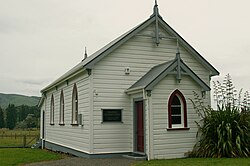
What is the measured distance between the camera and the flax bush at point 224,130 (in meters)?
15.5

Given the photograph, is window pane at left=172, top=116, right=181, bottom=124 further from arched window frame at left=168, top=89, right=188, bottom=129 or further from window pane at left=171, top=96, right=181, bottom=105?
window pane at left=171, top=96, right=181, bottom=105

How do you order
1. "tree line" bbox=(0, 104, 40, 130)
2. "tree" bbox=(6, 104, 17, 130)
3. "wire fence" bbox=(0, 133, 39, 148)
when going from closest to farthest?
"wire fence" bbox=(0, 133, 39, 148) → "tree line" bbox=(0, 104, 40, 130) → "tree" bbox=(6, 104, 17, 130)

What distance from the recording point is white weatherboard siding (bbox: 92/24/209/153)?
16.9m

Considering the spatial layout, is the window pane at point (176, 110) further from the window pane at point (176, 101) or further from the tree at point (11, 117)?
the tree at point (11, 117)

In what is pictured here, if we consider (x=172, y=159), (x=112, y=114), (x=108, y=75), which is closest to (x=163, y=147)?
(x=172, y=159)

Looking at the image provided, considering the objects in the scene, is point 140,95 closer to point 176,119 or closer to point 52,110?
point 176,119

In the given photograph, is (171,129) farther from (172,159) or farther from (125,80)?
(125,80)

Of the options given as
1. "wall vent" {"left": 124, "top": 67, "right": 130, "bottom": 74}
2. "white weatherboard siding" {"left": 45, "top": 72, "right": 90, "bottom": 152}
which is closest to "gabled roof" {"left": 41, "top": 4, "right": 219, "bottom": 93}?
"white weatherboard siding" {"left": 45, "top": 72, "right": 90, "bottom": 152}

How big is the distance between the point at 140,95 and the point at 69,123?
610 centimetres

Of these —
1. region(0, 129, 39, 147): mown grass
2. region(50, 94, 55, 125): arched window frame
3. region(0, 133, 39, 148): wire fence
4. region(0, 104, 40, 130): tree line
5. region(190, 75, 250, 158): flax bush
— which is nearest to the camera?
region(190, 75, 250, 158): flax bush

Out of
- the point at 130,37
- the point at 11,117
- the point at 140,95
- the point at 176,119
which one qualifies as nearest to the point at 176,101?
the point at 176,119

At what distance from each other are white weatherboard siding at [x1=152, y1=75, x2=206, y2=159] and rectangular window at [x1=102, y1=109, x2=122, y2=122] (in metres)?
2.26

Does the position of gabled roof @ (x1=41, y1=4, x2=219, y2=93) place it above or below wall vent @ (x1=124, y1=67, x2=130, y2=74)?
above

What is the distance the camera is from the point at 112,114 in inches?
681
